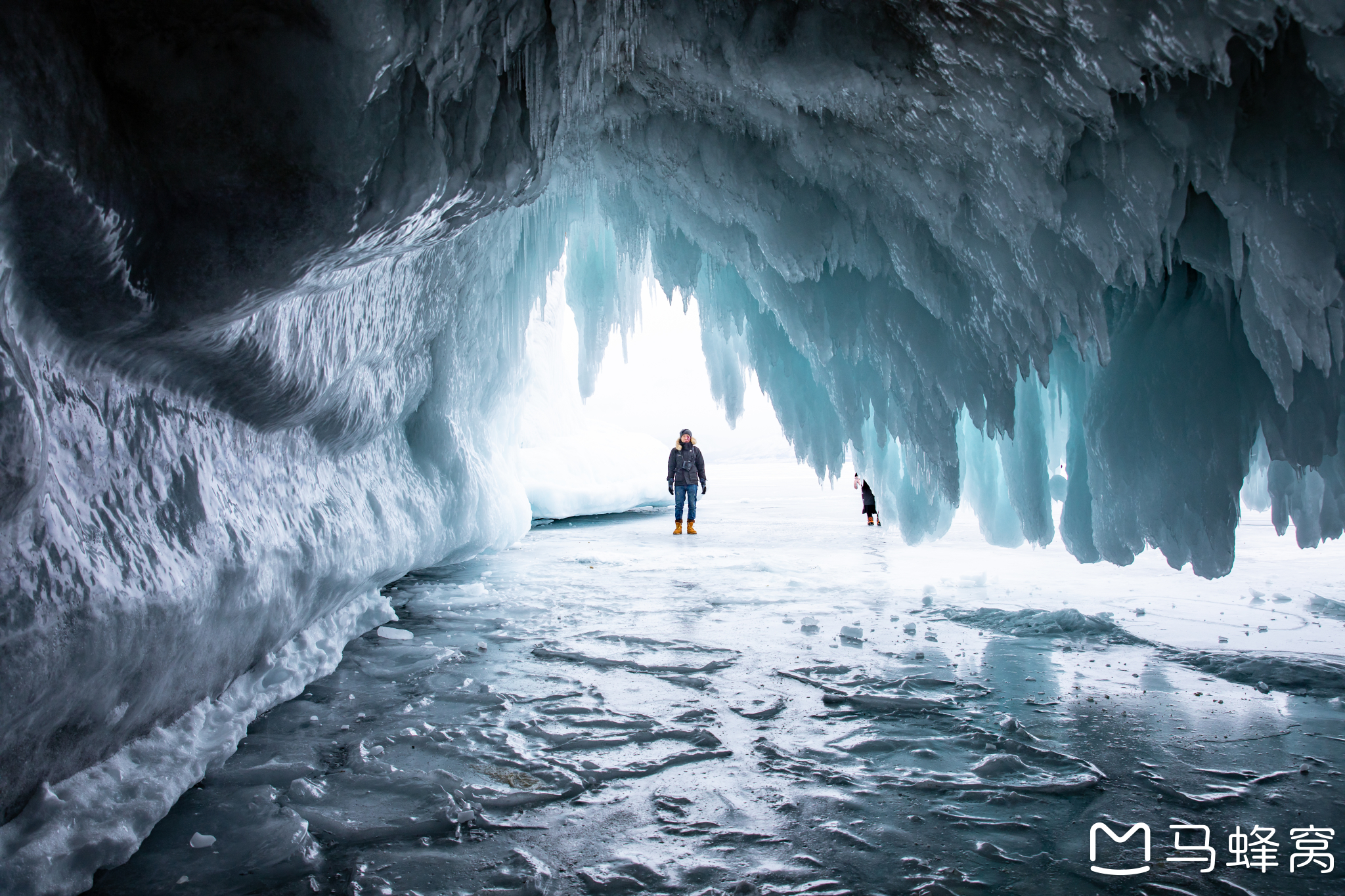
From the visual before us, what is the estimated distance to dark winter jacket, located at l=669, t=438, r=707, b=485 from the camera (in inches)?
358

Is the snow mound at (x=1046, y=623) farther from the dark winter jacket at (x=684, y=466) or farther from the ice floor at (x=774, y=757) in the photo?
the dark winter jacket at (x=684, y=466)

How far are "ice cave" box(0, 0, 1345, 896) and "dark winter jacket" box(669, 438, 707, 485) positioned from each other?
3266 millimetres

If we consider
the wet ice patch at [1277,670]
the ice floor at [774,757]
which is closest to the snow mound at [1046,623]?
→ the ice floor at [774,757]

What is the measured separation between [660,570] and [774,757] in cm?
377

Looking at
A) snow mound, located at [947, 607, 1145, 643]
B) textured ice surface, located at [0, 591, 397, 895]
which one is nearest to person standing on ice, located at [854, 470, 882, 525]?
snow mound, located at [947, 607, 1145, 643]

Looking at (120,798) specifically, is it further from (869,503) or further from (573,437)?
(573,437)

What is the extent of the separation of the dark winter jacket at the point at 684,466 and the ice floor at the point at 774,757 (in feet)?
15.7

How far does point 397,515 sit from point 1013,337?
378 centimetres

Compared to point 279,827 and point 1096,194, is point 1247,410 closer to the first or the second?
point 1096,194

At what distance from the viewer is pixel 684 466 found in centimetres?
909

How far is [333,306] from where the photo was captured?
2867 millimetres

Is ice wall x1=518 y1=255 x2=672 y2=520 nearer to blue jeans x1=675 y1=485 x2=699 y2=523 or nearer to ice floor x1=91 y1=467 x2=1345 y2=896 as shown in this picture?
blue jeans x1=675 y1=485 x2=699 y2=523

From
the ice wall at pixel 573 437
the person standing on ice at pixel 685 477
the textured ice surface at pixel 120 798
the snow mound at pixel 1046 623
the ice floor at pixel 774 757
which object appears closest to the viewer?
the textured ice surface at pixel 120 798

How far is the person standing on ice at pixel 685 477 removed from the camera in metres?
9.05
